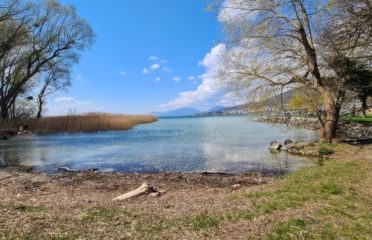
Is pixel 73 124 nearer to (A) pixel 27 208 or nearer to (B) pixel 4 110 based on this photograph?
(B) pixel 4 110

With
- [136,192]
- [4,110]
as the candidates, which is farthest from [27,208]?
[4,110]

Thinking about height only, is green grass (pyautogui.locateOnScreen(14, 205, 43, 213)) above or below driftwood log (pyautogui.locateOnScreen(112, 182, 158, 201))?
above

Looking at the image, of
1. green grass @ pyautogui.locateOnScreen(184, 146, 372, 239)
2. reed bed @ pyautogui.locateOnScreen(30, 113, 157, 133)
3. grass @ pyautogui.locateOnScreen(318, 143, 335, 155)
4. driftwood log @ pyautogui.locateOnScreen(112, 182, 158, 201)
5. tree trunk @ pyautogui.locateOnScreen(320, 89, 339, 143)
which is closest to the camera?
green grass @ pyautogui.locateOnScreen(184, 146, 372, 239)

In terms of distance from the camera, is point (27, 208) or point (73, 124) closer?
point (27, 208)

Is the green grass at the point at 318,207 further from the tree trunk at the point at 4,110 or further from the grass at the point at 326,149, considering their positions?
the tree trunk at the point at 4,110

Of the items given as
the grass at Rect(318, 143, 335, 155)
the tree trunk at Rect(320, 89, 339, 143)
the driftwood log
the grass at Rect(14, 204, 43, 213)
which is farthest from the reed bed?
the grass at Rect(14, 204, 43, 213)

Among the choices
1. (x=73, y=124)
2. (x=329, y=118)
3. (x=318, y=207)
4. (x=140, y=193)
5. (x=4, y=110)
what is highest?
(x=4, y=110)

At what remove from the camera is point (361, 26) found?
1020cm

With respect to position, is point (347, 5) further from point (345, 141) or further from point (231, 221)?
point (345, 141)

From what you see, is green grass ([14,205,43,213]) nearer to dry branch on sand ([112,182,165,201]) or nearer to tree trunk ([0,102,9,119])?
dry branch on sand ([112,182,165,201])

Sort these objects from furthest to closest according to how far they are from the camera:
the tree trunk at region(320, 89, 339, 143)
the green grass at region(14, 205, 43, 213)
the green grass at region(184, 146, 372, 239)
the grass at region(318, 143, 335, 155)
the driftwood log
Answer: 1. the tree trunk at region(320, 89, 339, 143)
2. the grass at region(318, 143, 335, 155)
3. the driftwood log
4. the green grass at region(14, 205, 43, 213)
5. the green grass at region(184, 146, 372, 239)

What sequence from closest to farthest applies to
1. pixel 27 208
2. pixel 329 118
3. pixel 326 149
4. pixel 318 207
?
pixel 318 207 → pixel 27 208 → pixel 326 149 → pixel 329 118

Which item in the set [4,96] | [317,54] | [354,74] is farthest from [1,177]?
[4,96]

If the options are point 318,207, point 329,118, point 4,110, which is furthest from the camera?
point 4,110
